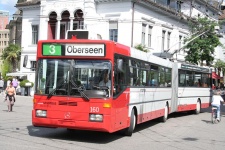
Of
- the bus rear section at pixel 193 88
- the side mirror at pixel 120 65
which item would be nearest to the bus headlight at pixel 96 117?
the side mirror at pixel 120 65

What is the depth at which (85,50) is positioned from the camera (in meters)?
10.6

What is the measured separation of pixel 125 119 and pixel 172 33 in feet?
115

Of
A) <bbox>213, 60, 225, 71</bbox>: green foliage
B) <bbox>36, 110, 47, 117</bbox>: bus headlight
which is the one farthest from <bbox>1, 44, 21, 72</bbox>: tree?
<bbox>36, 110, 47, 117</bbox>: bus headlight

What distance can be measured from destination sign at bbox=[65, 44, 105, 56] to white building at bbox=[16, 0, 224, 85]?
26.5 metres

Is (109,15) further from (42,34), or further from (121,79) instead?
(121,79)

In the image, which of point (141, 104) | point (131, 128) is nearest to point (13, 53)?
point (141, 104)

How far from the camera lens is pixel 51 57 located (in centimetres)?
1096

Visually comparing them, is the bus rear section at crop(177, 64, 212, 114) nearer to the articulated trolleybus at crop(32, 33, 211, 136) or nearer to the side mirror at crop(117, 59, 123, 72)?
the articulated trolleybus at crop(32, 33, 211, 136)

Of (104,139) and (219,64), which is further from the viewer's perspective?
(219,64)

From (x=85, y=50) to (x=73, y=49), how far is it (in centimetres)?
38

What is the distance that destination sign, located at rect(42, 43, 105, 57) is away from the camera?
10.5m

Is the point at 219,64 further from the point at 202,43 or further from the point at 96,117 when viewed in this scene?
the point at 96,117

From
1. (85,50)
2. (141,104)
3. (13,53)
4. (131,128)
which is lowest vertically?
(131,128)

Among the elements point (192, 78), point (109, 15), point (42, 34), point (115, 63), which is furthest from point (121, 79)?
point (42, 34)
